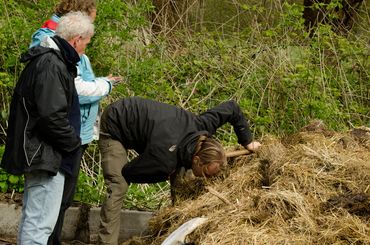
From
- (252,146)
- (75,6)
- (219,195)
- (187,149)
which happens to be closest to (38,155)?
(187,149)

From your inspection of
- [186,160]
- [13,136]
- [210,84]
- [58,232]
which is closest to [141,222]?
[58,232]

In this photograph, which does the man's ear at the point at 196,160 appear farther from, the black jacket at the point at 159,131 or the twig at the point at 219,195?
the twig at the point at 219,195

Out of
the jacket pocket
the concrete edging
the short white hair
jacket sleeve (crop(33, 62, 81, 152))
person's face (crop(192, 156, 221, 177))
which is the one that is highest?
the short white hair

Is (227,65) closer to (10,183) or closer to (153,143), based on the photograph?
(10,183)

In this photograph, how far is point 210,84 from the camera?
9445mm

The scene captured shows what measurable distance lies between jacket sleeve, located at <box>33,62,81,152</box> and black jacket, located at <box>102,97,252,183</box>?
31.7 inches

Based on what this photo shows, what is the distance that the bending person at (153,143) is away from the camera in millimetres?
5664

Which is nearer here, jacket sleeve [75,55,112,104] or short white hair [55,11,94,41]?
short white hair [55,11,94,41]

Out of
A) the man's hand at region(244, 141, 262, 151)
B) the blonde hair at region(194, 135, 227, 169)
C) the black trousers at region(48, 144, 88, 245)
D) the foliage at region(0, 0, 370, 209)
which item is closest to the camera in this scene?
the blonde hair at region(194, 135, 227, 169)

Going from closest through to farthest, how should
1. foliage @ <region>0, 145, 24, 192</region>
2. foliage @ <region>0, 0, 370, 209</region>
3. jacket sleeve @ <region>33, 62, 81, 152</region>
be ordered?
jacket sleeve @ <region>33, 62, 81, 152</region> → foliage @ <region>0, 145, 24, 192</region> → foliage @ <region>0, 0, 370, 209</region>

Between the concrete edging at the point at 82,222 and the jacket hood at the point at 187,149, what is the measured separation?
151 centimetres

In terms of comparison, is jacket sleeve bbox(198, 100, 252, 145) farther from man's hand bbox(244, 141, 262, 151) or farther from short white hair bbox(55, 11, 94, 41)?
short white hair bbox(55, 11, 94, 41)

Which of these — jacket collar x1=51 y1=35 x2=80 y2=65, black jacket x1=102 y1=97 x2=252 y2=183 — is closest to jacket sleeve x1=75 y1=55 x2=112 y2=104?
black jacket x1=102 y1=97 x2=252 y2=183

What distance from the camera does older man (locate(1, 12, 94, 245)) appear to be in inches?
198
